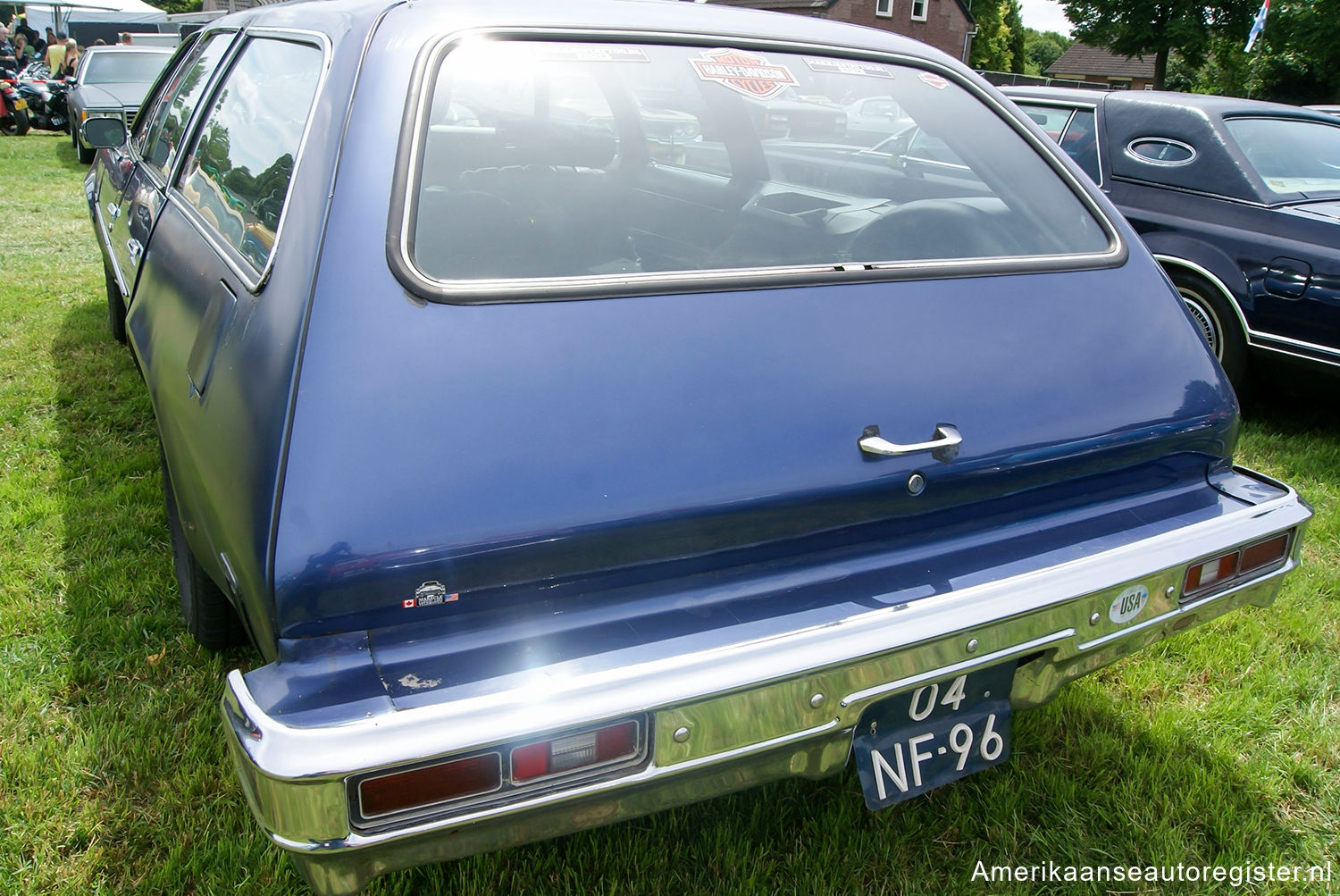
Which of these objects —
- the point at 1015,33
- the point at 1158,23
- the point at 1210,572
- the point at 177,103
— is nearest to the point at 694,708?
the point at 1210,572

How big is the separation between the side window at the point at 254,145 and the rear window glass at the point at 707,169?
1.06ft

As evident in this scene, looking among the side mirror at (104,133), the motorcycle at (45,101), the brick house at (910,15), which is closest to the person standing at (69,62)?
the motorcycle at (45,101)

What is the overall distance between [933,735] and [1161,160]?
154 inches

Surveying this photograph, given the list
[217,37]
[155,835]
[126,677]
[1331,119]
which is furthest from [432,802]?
[1331,119]

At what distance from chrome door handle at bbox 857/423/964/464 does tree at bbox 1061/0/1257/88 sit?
34219 mm

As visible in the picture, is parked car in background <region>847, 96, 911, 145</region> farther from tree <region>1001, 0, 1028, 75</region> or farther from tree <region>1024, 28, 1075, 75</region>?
tree <region>1024, 28, 1075, 75</region>

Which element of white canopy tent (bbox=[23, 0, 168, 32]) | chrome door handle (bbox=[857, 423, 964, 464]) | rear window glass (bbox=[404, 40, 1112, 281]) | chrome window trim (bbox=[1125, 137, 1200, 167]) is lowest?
chrome door handle (bbox=[857, 423, 964, 464])

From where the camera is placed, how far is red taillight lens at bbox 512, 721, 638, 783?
→ 4.20 feet

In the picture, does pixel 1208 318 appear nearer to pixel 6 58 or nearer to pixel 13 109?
pixel 13 109

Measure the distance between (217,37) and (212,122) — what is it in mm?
784

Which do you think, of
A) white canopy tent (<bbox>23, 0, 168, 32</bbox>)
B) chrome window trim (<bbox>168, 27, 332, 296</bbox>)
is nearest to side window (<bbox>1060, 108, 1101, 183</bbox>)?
chrome window trim (<bbox>168, 27, 332, 296</bbox>)

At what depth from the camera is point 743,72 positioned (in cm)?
201

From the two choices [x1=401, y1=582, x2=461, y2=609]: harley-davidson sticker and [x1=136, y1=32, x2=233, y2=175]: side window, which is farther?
[x1=136, y1=32, x2=233, y2=175]: side window

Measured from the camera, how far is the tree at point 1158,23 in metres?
29.7
